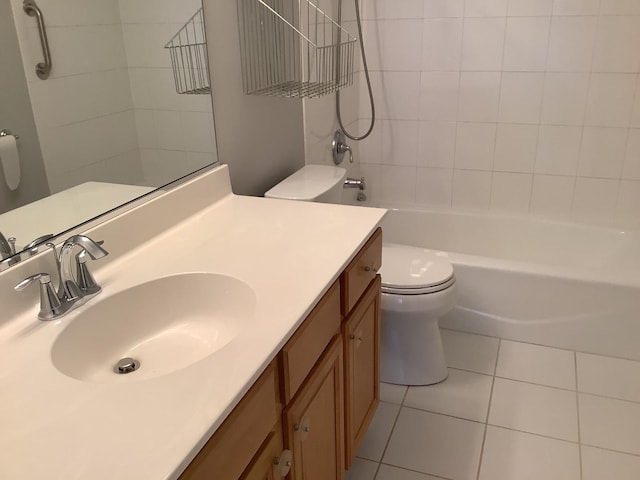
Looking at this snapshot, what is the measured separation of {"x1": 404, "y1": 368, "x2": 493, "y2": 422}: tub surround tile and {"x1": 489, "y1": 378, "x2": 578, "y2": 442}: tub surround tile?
4 centimetres

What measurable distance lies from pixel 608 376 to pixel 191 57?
192cm

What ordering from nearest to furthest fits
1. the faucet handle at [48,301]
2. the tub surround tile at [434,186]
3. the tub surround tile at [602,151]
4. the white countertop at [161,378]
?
the white countertop at [161,378] < the faucet handle at [48,301] < the tub surround tile at [602,151] < the tub surround tile at [434,186]

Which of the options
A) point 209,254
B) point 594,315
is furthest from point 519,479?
point 209,254

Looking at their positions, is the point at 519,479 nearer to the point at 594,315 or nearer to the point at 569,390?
the point at 569,390

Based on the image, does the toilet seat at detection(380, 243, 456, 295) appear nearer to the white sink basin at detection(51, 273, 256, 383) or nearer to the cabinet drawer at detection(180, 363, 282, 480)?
the white sink basin at detection(51, 273, 256, 383)

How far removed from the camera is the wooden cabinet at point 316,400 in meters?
0.96

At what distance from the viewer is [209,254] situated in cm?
140

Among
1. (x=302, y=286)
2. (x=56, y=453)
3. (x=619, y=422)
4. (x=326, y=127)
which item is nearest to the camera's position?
(x=56, y=453)

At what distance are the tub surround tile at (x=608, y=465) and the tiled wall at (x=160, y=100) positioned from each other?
1.52m

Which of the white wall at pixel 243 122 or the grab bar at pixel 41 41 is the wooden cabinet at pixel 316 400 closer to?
the white wall at pixel 243 122

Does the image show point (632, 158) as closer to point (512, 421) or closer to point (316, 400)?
point (512, 421)

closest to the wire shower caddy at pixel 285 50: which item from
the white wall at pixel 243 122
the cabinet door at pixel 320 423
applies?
the white wall at pixel 243 122

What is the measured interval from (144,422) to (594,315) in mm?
2075

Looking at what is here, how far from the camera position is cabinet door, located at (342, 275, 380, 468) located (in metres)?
1.54
